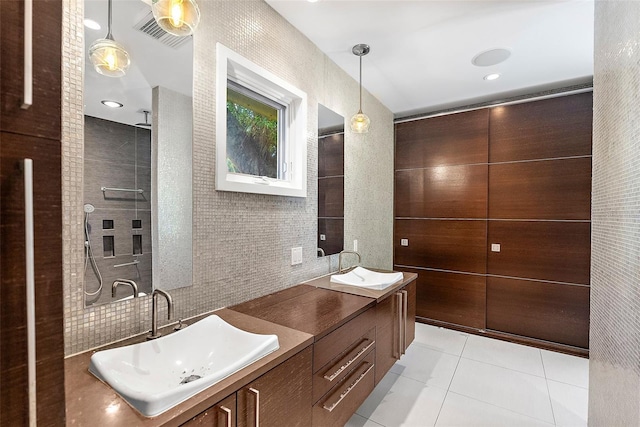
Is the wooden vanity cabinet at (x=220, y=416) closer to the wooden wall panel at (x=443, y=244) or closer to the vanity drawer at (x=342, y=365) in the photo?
the vanity drawer at (x=342, y=365)

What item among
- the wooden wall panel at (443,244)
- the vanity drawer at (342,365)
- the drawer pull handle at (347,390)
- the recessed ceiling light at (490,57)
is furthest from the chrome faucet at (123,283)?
the wooden wall panel at (443,244)

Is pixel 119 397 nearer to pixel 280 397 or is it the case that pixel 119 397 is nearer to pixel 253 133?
pixel 280 397

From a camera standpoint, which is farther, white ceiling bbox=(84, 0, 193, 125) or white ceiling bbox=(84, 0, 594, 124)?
white ceiling bbox=(84, 0, 594, 124)

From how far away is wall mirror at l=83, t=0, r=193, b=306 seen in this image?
42.4 inches

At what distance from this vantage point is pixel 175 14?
111cm

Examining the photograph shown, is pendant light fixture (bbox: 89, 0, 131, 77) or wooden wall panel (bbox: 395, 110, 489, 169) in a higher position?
wooden wall panel (bbox: 395, 110, 489, 169)

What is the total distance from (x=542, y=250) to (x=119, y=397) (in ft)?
11.4

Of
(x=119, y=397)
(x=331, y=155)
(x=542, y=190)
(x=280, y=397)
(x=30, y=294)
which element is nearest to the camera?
(x=30, y=294)

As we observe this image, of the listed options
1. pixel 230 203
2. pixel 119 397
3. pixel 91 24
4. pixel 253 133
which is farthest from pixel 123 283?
pixel 253 133

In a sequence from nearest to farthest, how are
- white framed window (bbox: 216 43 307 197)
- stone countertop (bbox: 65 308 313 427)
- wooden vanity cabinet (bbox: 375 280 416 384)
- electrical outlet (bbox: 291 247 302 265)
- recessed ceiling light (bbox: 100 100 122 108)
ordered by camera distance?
stone countertop (bbox: 65 308 313 427), recessed ceiling light (bbox: 100 100 122 108), white framed window (bbox: 216 43 307 197), wooden vanity cabinet (bbox: 375 280 416 384), electrical outlet (bbox: 291 247 302 265)

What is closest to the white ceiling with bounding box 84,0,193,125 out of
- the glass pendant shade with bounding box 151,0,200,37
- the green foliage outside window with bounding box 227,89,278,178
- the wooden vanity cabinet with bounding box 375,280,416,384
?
the glass pendant shade with bounding box 151,0,200,37

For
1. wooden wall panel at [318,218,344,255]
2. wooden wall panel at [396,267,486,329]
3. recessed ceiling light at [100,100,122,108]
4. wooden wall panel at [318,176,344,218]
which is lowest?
wooden wall panel at [396,267,486,329]

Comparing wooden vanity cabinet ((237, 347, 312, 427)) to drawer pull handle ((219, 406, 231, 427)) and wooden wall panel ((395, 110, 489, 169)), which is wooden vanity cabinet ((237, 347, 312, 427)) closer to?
drawer pull handle ((219, 406, 231, 427))

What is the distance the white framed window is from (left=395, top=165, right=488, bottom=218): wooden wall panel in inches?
74.9
